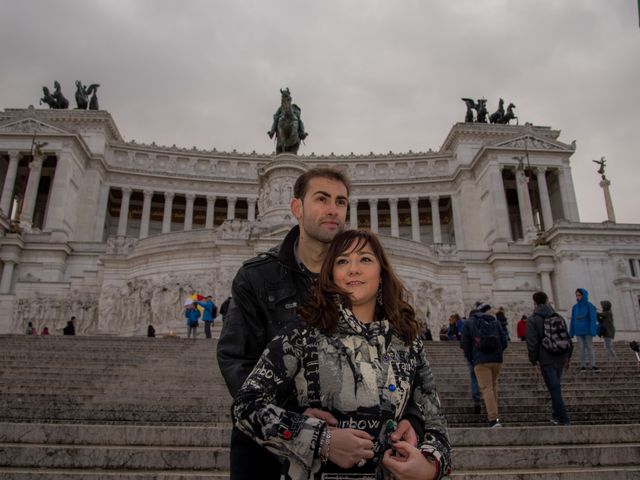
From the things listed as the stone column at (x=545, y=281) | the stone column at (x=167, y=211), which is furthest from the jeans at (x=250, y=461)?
the stone column at (x=167, y=211)

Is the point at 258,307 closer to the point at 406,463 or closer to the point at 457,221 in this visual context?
the point at 406,463

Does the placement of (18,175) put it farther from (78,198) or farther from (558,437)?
(558,437)

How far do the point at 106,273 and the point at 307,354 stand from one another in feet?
97.2

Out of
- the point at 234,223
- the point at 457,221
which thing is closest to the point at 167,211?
the point at 457,221

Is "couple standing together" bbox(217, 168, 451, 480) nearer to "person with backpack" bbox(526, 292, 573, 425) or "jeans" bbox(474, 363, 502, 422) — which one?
"jeans" bbox(474, 363, 502, 422)

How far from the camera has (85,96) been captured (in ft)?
206

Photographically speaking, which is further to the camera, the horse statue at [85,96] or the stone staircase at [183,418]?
the horse statue at [85,96]

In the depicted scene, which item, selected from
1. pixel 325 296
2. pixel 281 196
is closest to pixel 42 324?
pixel 281 196

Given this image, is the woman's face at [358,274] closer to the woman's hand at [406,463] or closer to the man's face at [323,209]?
the man's face at [323,209]

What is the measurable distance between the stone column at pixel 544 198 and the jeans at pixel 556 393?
2012 inches

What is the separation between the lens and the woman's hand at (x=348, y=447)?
2352 millimetres

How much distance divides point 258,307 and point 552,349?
644 cm

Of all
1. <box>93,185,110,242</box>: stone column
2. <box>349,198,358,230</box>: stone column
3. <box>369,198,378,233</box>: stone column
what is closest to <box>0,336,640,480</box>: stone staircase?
<box>93,185,110,242</box>: stone column

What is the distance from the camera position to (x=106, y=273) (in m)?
29.7
